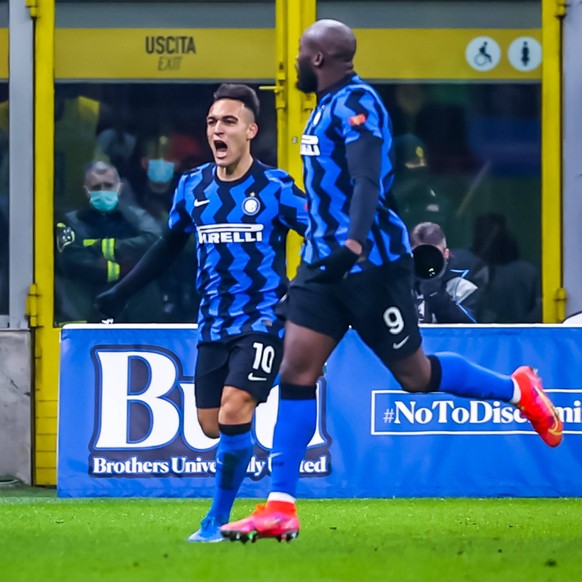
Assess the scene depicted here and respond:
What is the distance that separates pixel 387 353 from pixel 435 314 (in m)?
4.06

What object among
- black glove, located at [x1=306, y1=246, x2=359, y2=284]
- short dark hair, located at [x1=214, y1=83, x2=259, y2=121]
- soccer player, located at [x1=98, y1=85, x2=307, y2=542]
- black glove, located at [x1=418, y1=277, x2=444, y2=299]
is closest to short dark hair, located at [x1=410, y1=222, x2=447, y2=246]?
black glove, located at [x1=418, y1=277, x2=444, y2=299]

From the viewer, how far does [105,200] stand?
471 inches

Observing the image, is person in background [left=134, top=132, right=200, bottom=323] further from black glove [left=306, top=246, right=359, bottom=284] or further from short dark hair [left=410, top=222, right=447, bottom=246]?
black glove [left=306, top=246, right=359, bottom=284]

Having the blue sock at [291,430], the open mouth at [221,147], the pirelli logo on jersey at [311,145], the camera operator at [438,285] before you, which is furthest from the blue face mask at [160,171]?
the blue sock at [291,430]


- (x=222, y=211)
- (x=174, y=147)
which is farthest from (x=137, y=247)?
(x=222, y=211)

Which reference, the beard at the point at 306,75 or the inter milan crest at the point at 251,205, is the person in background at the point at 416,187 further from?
the beard at the point at 306,75

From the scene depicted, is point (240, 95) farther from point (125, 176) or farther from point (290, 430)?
point (125, 176)

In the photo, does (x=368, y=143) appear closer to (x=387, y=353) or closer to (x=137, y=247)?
(x=387, y=353)

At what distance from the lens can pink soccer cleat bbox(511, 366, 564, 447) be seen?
24.5ft

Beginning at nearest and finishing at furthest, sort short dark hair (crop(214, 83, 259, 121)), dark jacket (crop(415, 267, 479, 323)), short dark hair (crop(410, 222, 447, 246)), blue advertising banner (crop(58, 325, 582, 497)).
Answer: short dark hair (crop(214, 83, 259, 121)) < blue advertising banner (crop(58, 325, 582, 497)) < dark jacket (crop(415, 267, 479, 323)) < short dark hair (crop(410, 222, 447, 246))

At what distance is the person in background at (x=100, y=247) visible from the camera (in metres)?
11.9

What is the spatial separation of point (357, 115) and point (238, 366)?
1.26 meters

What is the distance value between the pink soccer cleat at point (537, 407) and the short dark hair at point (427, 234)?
13.6 feet

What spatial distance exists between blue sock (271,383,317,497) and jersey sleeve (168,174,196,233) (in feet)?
3.84
